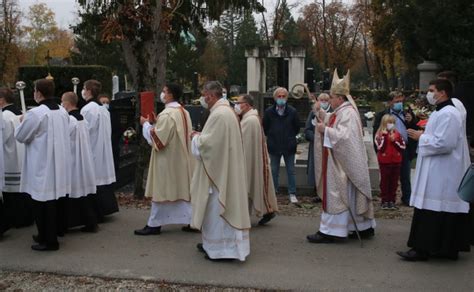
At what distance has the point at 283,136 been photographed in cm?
904

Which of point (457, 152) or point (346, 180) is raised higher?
point (457, 152)

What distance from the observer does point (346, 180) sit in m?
6.48

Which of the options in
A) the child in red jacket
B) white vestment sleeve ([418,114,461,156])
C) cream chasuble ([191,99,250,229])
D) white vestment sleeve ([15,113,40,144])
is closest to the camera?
white vestment sleeve ([418,114,461,156])

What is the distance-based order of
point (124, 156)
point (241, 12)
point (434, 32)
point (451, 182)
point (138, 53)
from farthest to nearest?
1. point (434, 32)
2. point (241, 12)
3. point (124, 156)
4. point (138, 53)
5. point (451, 182)

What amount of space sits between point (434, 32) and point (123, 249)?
23101 millimetres

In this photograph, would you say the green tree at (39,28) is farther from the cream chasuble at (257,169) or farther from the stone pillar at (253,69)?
the cream chasuble at (257,169)

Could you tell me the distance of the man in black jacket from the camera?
872 centimetres

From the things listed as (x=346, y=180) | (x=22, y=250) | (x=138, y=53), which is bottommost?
(x=22, y=250)

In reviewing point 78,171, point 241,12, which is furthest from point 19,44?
point 78,171

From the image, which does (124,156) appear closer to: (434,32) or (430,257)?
(430,257)

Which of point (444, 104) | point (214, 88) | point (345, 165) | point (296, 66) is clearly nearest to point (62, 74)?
point (296, 66)

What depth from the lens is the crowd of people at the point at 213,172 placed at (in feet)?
18.8

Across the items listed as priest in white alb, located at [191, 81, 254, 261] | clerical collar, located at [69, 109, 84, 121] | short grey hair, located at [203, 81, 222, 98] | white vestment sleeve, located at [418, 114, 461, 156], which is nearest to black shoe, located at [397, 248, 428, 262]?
white vestment sleeve, located at [418, 114, 461, 156]

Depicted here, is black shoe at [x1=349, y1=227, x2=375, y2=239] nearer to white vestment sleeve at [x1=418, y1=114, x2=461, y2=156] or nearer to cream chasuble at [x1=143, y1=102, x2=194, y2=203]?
white vestment sleeve at [x1=418, y1=114, x2=461, y2=156]
